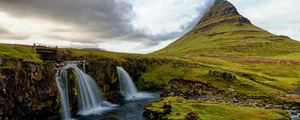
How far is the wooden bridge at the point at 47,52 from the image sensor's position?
3140 inches

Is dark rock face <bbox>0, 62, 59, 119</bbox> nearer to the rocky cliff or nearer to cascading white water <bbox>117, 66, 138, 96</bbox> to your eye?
the rocky cliff

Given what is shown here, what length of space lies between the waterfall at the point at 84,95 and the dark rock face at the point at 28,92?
141 inches

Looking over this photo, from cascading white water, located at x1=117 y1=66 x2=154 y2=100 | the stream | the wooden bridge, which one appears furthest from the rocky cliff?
cascading white water, located at x1=117 y1=66 x2=154 y2=100

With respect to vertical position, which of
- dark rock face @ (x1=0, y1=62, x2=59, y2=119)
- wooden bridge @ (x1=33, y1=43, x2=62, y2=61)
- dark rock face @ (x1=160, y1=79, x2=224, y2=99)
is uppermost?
wooden bridge @ (x1=33, y1=43, x2=62, y2=61)

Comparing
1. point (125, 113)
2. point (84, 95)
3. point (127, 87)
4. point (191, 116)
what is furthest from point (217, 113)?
point (127, 87)

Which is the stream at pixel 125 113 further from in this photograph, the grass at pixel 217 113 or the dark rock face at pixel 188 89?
the dark rock face at pixel 188 89

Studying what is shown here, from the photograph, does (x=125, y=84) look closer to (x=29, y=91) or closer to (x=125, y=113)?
(x=125, y=113)

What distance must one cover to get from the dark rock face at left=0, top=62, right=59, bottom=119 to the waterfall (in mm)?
3578

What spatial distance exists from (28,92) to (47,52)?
30603mm

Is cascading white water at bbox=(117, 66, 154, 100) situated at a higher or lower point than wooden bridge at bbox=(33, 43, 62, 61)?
lower

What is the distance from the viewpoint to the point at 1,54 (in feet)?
181

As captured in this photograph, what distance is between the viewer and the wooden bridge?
262 feet

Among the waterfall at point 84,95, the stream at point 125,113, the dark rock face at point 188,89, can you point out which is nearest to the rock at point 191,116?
the stream at point 125,113

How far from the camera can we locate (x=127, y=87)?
97000 millimetres
